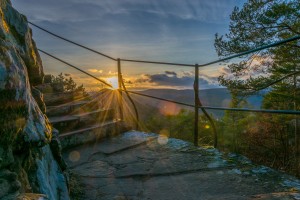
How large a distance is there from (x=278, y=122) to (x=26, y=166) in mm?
17773

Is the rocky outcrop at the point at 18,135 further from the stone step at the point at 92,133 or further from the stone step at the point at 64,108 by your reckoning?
the stone step at the point at 64,108

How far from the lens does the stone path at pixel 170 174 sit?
8.16ft

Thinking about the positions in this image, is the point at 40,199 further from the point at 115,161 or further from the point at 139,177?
the point at 115,161

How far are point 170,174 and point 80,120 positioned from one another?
5.77ft

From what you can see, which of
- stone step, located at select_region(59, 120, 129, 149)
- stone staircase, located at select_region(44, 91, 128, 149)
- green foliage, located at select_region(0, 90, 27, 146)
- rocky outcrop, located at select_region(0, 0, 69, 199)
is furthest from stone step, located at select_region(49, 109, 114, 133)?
green foliage, located at select_region(0, 90, 27, 146)

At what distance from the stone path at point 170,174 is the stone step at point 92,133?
0.35 feet

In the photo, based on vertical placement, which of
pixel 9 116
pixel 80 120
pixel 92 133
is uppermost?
pixel 9 116

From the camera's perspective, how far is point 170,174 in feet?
9.84

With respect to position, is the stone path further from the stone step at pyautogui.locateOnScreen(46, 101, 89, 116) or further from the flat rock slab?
the stone step at pyautogui.locateOnScreen(46, 101, 89, 116)

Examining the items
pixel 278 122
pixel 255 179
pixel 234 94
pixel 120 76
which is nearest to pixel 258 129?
pixel 278 122

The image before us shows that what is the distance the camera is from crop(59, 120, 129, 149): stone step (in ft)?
12.2

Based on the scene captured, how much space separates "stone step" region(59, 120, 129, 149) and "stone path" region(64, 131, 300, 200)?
0.11 m

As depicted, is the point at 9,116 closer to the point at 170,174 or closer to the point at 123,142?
the point at 170,174

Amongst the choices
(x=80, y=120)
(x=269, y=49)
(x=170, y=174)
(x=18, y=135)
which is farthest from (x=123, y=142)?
(x=269, y=49)
